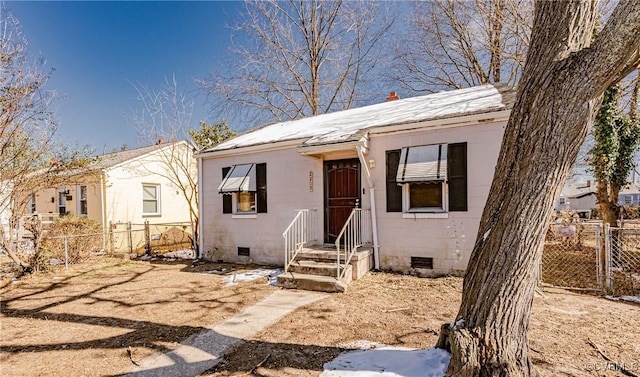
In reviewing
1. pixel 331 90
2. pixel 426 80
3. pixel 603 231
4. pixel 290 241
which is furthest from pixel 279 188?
pixel 426 80

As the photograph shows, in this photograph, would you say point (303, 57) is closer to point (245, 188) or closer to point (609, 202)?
point (245, 188)

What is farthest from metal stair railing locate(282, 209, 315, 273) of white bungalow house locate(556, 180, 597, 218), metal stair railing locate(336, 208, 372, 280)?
white bungalow house locate(556, 180, 597, 218)

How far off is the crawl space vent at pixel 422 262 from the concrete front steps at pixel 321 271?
0.93 meters

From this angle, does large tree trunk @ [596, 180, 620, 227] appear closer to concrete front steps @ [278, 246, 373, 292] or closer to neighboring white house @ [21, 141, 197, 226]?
concrete front steps @ [278, 246, 373, 292]

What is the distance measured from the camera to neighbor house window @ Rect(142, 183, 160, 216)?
13172 mm

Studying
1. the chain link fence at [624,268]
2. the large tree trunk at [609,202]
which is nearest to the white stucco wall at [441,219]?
the chain link fence at [624,268]

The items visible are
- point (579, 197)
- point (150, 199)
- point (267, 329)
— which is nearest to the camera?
point (267, 329)

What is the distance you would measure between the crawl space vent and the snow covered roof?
115 inches

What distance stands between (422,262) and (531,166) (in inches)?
182

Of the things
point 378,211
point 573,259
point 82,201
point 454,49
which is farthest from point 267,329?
point 454,49

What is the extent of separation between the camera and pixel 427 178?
20.3 ft

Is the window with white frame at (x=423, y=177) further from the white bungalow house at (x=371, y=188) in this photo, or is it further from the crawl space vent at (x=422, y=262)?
the crawl space vent at (x=422, y=262)

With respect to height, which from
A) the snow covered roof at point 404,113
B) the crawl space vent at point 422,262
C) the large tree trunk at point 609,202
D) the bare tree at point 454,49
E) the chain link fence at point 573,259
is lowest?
the chain link fence at point 573,259

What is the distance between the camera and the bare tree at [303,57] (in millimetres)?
16078
